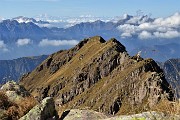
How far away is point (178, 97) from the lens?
10.5 metres

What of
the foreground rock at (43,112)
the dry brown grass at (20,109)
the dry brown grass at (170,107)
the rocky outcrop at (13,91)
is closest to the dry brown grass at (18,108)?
the dry brown grass at (20,109)

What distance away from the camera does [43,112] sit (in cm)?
1399

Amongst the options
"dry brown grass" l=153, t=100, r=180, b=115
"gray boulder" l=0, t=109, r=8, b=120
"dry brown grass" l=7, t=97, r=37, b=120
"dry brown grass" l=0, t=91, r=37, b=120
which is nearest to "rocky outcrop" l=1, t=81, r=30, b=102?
"dry brown grass" l=0, t=91, r=37, b=120

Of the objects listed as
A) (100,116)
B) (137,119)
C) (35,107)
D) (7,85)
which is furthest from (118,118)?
(7,85)

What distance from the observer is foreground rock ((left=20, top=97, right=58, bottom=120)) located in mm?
13602

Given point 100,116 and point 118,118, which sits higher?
point 118,118

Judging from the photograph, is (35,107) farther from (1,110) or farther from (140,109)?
(140,109)

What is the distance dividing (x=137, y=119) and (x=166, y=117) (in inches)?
28.6

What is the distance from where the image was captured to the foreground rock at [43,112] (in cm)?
1360

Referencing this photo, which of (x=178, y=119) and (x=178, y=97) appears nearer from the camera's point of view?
(x=178, y=119)

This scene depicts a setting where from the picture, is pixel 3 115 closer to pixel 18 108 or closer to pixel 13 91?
pixel 18 108

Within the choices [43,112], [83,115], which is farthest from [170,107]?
[43,112]

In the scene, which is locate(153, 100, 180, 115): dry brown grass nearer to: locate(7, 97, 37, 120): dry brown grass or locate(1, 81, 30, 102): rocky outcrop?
locate(7, 97, 37, 120): dry brown grass

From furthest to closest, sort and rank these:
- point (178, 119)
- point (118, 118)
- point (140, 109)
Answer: point (140, 109), point (118, 118), point (178, 119)
